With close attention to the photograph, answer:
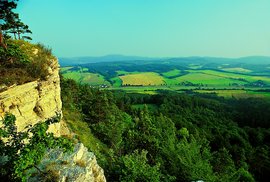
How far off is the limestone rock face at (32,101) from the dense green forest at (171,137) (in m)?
7.13

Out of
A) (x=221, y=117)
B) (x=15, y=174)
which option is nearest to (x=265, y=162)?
(x=221, y=117)

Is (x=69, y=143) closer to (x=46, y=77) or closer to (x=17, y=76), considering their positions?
(x=17, y=76)

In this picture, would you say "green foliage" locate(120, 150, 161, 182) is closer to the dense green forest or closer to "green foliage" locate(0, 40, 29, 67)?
the dense green forest

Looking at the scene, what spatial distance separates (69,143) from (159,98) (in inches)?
4922

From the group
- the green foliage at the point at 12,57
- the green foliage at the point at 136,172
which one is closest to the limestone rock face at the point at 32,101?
the green foliage at the point at 12,57

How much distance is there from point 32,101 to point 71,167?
26.2ft

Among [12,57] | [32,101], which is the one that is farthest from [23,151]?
[12,57]

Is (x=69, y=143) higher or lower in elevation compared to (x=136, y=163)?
higher

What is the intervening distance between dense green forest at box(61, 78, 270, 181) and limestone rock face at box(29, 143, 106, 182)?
5941mm

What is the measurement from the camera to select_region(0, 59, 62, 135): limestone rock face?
1719 centimetres

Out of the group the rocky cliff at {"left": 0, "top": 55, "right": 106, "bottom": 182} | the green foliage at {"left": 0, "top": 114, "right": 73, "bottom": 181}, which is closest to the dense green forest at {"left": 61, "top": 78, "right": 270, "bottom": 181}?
the rocky cliff at {"left": 0, "top": 55, "right": 106, "bottom": 182}

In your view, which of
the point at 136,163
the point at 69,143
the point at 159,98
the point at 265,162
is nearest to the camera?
the point at 69,143

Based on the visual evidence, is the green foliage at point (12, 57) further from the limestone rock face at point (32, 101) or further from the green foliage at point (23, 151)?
the green foliage at point (23, 151)

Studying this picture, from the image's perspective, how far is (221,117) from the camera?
4345 inches
